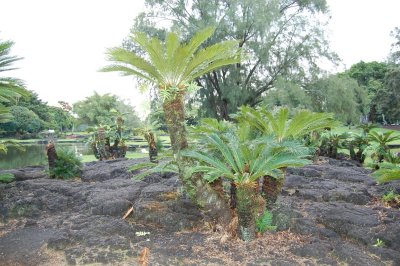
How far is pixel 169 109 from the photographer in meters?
6.09

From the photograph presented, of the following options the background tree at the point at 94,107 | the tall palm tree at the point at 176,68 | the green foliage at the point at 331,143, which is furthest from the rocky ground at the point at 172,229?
the background tree at the point at 94,107

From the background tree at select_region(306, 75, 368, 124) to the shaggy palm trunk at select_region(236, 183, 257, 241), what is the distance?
1791 centimetres

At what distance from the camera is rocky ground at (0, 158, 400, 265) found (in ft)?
16.6

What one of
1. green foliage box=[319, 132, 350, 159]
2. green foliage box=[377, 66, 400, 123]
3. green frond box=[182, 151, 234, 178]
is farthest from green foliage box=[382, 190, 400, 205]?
green foliage box=[377, 66, 400, 123]

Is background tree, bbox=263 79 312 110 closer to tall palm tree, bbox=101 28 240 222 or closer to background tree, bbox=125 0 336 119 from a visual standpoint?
background tree, bbox=125 0 336 119

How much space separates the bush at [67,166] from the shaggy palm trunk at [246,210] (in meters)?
6.49

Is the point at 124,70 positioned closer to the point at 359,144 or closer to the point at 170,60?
the point at 170,60

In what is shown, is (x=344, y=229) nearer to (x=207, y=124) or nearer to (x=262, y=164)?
(x=262, y=164)

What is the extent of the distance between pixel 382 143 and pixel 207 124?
25.3ft

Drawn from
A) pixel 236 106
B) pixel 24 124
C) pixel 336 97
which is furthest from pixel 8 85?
pixel 24 124

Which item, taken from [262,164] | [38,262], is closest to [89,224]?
[38,262]

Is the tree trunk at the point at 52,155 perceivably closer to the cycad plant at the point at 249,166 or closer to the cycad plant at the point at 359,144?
the cycad plant at the point at 249,166

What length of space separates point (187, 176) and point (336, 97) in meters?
18.5

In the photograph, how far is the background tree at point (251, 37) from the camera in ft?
72.5
